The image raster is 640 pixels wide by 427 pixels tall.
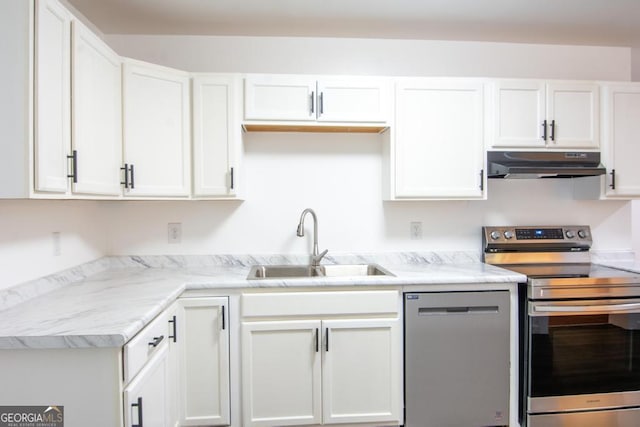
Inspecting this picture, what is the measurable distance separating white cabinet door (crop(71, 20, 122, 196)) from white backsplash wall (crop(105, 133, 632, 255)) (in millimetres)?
585

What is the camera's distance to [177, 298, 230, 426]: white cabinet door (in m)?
1.91

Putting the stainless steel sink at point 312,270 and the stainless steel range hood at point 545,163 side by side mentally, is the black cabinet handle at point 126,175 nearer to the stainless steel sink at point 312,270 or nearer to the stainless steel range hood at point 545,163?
the stainless steel sink at point 312,270

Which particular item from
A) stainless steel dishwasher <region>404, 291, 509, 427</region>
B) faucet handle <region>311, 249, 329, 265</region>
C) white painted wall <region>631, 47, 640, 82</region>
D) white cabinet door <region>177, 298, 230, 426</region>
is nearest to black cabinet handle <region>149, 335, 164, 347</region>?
white cabinet door <region>177, 298, 230, 426</region>

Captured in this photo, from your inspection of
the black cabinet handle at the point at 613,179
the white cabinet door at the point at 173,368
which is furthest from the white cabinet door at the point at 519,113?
the white cabinet door at the point at 173,368

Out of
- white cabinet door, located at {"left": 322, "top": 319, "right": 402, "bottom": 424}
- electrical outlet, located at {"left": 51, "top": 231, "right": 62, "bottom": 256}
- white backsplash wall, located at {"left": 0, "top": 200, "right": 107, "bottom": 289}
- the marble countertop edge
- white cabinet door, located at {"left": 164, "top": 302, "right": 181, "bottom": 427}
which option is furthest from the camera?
white cabinet door, located at {"left": 322, "top": 319, "right": 402, "bottom": 424}

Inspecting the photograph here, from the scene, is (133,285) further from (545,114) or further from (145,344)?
(545,114)

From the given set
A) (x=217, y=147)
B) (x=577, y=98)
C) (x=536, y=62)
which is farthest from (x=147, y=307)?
(x=536, y=62)

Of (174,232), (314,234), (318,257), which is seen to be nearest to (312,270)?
(318,257)

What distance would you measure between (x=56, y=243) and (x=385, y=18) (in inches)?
89.5

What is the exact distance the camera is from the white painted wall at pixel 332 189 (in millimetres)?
2443

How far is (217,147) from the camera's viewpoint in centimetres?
216

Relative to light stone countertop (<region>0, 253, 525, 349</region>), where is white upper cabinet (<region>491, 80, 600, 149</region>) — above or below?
above

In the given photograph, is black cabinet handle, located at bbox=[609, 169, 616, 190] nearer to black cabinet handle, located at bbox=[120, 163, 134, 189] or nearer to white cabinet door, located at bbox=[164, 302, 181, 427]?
white cabinet door, located at bbox=[164, 302, 181, 427]

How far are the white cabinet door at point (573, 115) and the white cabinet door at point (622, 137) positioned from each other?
86 millimetres
